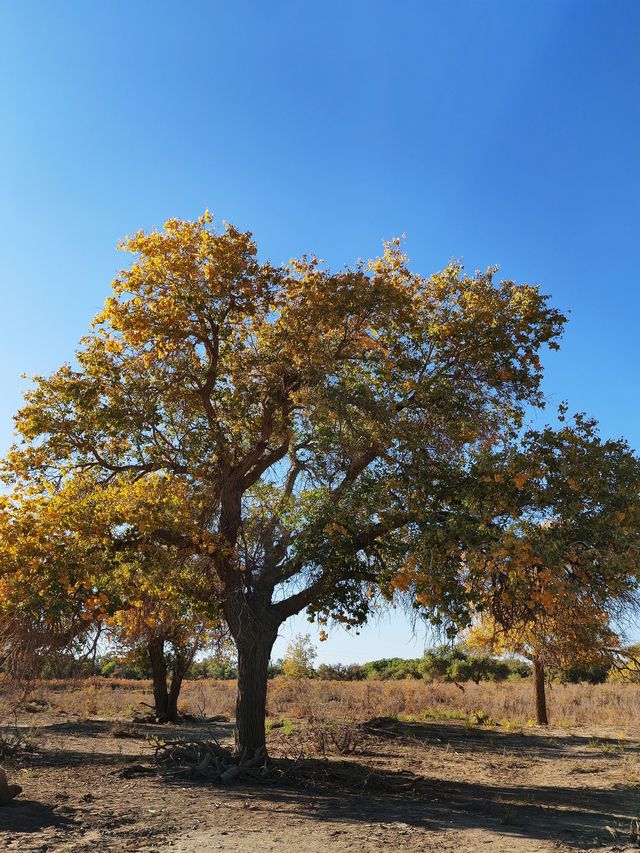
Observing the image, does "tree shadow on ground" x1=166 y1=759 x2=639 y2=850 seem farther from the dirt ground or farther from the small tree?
the small tree

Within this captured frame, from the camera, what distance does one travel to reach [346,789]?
463 inches

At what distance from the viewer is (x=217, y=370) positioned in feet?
46.1

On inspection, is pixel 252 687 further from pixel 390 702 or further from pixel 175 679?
pixel 390 702

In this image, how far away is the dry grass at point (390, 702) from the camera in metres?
25.7

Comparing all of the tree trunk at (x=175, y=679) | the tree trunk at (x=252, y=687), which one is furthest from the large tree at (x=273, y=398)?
the tree trunk at (x=175, y=679)

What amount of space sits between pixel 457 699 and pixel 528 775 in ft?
58.2

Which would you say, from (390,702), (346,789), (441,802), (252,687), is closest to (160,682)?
(390,702)

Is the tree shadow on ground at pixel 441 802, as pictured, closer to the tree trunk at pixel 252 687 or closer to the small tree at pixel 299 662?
the tree trunk at pixel 252 687

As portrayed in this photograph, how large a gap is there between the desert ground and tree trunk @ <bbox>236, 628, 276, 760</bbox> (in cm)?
84

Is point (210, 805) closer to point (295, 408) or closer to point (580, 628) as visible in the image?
point (580, 628)

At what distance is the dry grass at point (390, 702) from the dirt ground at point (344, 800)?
724 centimetres

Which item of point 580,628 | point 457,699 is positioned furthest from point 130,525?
point 457,699

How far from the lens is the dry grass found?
25734mm

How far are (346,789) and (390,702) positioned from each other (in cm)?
1878
